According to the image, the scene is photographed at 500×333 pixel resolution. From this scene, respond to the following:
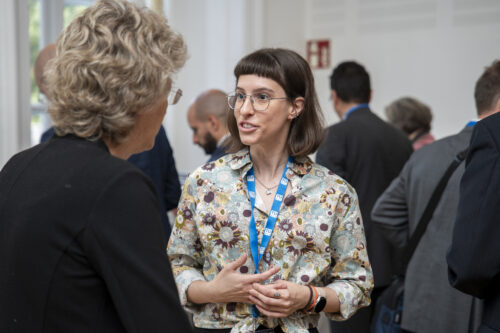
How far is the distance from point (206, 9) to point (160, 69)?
13.9ft

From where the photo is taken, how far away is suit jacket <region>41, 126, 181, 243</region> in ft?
9.73

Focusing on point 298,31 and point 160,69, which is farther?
point 298,31

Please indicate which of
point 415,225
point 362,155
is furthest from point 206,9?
point 415,225

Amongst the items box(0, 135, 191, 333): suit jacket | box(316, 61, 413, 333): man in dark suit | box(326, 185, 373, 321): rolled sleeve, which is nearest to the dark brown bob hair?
box(326, 185, 373, 321): rolled sleeve

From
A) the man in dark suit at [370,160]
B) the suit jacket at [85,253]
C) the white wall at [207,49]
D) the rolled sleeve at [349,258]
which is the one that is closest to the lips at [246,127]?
the rolled sleeve at [349,258]

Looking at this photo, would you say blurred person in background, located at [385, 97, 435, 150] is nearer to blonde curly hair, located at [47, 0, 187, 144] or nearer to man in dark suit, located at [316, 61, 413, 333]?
man in dark suit, located at [316, 61, 413, 333]

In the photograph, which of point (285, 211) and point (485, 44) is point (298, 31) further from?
point (285, 211)

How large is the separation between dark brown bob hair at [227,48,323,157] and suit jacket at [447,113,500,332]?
522 mm

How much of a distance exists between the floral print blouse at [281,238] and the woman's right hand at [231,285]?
0.21ft

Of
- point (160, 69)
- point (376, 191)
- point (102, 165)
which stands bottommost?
point (376, 191)

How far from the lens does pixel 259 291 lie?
166 centimetres

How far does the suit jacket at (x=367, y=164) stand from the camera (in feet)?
12.0

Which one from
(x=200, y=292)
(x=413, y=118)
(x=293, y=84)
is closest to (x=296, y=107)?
(x=293, y=84)

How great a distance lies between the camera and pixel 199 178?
1.84 metres
